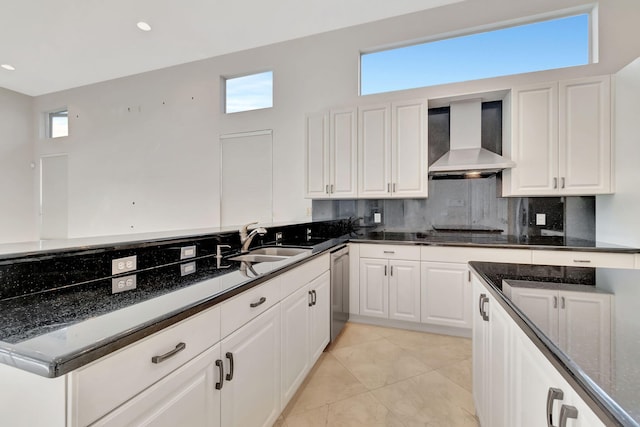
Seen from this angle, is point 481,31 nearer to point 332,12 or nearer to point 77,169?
point 332,12

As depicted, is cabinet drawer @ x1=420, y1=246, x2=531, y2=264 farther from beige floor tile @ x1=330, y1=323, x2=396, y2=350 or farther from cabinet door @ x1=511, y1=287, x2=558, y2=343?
cabinet door @ x1=511, y1=287, x2=558, y2=343

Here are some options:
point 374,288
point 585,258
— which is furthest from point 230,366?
point 585,258

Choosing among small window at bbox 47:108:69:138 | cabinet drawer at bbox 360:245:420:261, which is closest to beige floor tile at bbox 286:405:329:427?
cabinet drawer at bbox 360:245:420:261

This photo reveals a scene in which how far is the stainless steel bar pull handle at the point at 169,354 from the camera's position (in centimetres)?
84

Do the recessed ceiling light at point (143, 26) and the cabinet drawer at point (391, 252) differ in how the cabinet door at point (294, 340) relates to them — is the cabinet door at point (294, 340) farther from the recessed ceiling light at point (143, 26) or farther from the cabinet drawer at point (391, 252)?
the recessed ceiling light at point (143, 26)

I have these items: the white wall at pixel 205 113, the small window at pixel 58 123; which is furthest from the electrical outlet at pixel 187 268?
the small window at pixel 58 123

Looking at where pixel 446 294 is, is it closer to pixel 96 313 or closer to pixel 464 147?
pixel 464 147

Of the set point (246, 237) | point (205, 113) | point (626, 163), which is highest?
point (205, 113)

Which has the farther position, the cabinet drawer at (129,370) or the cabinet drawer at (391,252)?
the cabinet drawer at (391,252)

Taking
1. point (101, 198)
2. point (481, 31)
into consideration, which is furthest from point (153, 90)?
point (481, 31)

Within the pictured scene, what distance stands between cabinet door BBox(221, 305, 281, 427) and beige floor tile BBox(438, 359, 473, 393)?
1326 millimetres

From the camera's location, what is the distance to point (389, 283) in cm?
292

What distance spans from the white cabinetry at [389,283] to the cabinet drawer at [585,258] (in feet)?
3.34

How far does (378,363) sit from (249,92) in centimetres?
394
